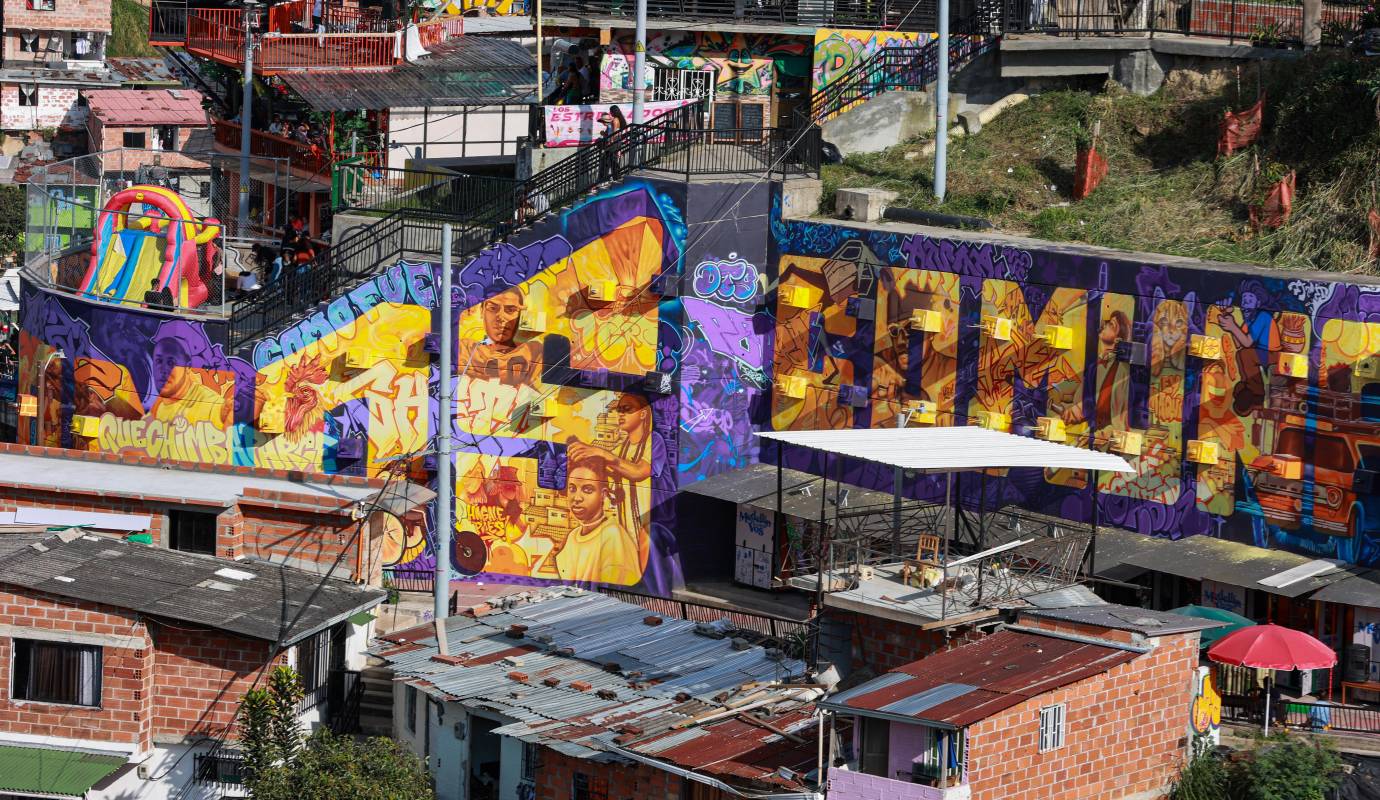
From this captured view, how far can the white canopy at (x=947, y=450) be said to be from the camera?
3453cm

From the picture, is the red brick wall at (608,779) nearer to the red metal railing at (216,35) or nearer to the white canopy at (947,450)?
the white canopy at (947,450)

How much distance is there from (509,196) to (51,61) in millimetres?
67761

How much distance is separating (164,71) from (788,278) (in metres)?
67.1

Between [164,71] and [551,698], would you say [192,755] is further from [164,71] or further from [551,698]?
[164,71]

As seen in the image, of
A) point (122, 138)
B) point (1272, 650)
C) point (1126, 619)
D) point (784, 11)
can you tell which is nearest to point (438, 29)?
point (784, 11)

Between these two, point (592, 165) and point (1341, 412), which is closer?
point (1341, 412)

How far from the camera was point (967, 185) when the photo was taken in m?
48.7

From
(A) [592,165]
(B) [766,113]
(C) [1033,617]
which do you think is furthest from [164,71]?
(C) [1033,617]

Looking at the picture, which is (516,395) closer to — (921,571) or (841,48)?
(841,48)

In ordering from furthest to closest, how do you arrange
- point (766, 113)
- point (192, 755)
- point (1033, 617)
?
point (766, 113) < point (192, 755) < point (1033, 617)

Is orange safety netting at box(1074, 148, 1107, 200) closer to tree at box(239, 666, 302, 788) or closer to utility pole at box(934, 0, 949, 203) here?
utility pole at box(934, 0, 949, 203)

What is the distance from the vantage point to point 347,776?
34.3 metres

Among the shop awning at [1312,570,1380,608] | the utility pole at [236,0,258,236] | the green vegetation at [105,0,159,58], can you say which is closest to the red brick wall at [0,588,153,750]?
the shop awning at [1312,570,1380,608]

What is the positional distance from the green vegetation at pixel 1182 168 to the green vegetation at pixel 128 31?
7634 cm
